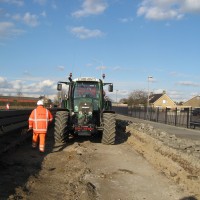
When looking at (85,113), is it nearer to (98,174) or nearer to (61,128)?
(61,128)

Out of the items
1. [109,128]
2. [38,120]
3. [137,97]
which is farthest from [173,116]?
[137,97]

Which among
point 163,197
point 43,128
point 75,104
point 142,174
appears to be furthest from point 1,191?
point 75,104

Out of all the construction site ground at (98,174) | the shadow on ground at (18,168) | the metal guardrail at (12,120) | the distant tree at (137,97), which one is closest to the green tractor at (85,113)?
the construction site ground at (98,174)

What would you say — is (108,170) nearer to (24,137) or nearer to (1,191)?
(1,191)

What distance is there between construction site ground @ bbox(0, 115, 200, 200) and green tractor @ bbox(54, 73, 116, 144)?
3.02ft

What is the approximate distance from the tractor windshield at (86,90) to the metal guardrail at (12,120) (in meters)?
2.33

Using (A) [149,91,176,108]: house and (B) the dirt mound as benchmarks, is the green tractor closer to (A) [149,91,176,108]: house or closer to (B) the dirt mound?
(B) the dirt mound

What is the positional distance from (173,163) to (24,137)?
5.89 meters

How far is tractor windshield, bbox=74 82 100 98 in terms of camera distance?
→ 16.5 metres

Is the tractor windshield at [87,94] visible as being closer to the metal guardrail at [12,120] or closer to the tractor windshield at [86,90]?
the tractor windshield at [86,90]

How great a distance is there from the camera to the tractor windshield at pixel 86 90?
1652 cm

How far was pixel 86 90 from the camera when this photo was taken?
1659 centimetres

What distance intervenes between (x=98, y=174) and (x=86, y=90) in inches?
303

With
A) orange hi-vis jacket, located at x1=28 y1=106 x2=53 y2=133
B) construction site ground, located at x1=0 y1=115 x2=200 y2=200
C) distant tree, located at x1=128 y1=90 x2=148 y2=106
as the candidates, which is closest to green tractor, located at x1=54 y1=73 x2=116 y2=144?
construction site ground, located at x1=0 y1=115 x2=200 y2=200
